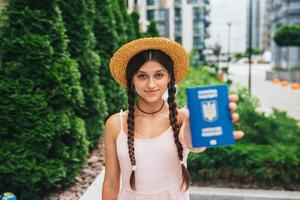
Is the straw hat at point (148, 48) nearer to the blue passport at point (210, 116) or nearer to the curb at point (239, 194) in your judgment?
the blue passport at point (210, 116)

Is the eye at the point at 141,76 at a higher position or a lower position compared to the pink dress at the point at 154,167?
higher

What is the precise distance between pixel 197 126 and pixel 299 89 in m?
19.5

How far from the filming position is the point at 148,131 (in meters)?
2.08

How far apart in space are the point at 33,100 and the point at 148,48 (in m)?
2.30

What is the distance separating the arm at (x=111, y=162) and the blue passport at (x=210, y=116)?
53 cm

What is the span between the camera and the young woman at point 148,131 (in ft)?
6.59

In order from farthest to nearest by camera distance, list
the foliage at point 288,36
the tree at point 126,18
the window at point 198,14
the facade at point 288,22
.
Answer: the window at point 198,14 < the facade at point 288,22 < the foliage at point 288,36 < the tree at point 126,18

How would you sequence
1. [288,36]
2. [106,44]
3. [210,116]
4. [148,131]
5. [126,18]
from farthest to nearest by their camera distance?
1. [288,36]
2. [126,18]
3. [106,44]
4. [148,131]
5. [210,116]

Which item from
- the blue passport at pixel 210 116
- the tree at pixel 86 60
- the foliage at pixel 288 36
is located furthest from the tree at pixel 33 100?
the foliage at pixel 288 36

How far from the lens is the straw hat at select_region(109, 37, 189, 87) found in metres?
2.00

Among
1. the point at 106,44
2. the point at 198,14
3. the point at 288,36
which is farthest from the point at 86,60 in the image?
the point at 198,14

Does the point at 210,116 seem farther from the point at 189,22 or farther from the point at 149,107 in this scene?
the point at 189,22

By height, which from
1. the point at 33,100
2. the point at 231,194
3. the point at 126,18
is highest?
the point at 126,18

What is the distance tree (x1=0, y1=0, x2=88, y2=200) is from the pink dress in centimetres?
215
